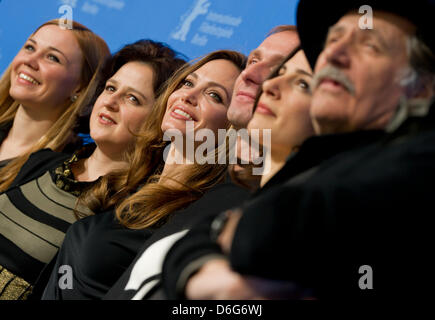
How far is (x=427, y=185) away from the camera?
23.7 inches

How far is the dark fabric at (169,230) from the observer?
3.12 ft

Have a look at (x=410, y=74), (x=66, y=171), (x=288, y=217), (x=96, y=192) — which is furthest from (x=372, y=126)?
(x=66, y=171)

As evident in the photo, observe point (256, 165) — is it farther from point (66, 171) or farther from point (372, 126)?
point (66, 171)

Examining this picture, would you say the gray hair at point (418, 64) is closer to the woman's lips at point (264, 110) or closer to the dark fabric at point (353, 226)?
the dark fabric at point (353, 226)

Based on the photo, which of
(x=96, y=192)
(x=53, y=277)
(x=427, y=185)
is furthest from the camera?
(x=96, y=192)

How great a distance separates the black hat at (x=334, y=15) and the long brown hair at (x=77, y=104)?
1143 mm

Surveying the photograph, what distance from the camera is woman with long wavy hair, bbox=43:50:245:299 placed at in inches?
49.5

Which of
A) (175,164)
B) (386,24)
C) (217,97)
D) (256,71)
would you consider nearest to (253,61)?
(256,71)

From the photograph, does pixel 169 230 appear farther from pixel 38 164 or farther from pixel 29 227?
pixel 38 164

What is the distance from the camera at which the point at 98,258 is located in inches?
49.2

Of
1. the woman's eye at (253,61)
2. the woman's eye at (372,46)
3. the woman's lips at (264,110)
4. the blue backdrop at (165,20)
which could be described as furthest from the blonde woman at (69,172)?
the woman's eye at (372,46)
